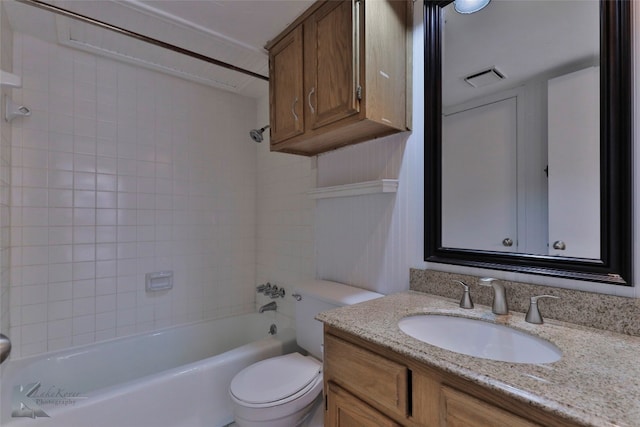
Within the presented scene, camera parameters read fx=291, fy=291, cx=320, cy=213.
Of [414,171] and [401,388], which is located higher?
[414,171]

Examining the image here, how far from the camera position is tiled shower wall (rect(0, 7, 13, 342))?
1548 millimetres

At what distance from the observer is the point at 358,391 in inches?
36.5

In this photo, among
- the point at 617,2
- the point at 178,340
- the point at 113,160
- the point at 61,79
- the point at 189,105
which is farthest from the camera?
the point at 189,105

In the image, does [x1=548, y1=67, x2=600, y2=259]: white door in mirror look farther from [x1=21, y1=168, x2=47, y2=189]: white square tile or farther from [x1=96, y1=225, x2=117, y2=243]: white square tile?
[x1=21, y1=168, x2=47, y2=189]: white square tile

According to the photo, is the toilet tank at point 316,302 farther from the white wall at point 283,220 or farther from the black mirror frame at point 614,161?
the black mirror frame at point 614,161

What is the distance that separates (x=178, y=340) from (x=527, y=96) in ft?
8.60

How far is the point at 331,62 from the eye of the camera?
1.33 m

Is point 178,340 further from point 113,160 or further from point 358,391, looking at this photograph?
point 358,391

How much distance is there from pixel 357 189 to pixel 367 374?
93 cm

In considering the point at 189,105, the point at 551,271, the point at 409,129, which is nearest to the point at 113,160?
the point at 189,105

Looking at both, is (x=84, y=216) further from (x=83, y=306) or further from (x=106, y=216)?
(x=83, y=306)

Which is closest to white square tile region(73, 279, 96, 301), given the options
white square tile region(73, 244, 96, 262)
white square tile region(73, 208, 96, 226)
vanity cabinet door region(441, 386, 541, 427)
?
white square tile region(73, 244, 96, 262)

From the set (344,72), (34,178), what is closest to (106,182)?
(34,178)

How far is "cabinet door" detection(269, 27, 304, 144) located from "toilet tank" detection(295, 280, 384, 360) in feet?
2.86
